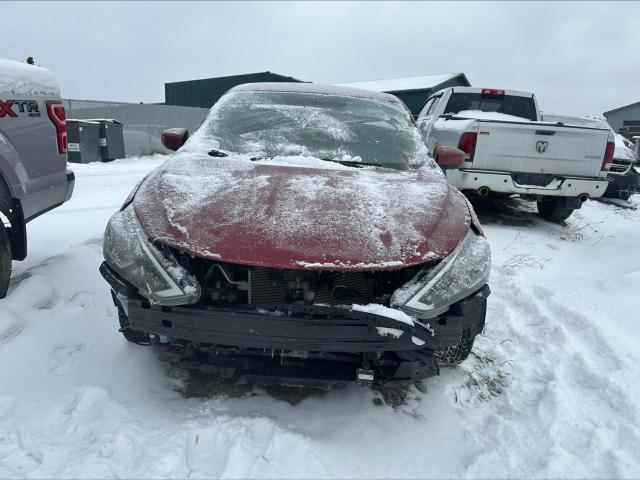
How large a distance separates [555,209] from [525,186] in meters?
1.29

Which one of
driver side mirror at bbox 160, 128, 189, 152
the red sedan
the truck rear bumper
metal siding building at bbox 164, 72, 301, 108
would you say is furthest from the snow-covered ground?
metal siding building at bbox 164, 72, 301, 108

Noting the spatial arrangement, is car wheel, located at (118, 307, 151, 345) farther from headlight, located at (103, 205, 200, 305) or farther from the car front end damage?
headlight, located at (103, 205, 200, 305)

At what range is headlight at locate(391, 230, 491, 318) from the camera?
1.99 metres

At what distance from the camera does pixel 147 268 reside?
6.65 feet

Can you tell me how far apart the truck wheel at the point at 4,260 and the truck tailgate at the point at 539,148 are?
16.9 ft

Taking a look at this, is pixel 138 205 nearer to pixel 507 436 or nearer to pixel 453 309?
pixel 453 309

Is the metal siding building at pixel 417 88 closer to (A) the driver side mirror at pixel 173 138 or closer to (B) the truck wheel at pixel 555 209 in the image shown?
(B) the truck wheel at pixel 555 209

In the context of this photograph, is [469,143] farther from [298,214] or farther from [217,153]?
[298,214]

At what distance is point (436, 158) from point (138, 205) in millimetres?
2341

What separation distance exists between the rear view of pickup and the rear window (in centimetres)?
608

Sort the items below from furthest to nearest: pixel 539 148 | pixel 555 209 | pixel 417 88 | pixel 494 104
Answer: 1. pixel 417 88
2. pixel 494 104
3. pixel 555 209
4. pixel 539 148

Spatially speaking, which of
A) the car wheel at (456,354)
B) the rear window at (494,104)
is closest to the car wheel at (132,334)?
the car wheel at (456,354)

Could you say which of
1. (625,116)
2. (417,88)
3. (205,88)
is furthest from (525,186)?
(625,116)

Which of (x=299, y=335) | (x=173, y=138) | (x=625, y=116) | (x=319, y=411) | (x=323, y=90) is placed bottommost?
(x=625, y=116)
